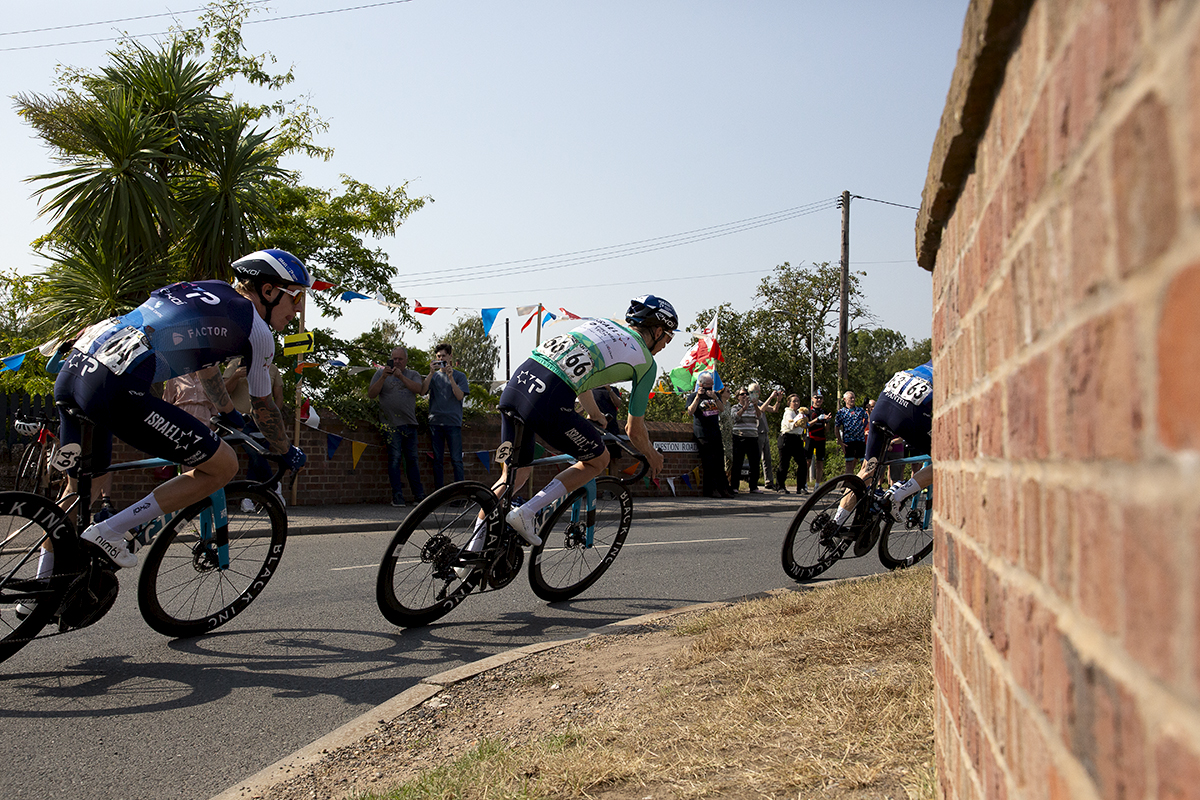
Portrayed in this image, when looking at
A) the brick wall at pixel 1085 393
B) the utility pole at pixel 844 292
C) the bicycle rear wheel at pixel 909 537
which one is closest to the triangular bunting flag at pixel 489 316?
the bicycle rear wheel at pixel 909 537

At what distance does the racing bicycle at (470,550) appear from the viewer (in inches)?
217

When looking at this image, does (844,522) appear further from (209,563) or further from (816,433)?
(816,433)

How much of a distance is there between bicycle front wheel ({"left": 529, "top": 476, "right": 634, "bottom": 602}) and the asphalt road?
16 centimetres

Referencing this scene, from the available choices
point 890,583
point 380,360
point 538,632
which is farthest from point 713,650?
point 380,360

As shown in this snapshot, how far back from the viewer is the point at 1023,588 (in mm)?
1237

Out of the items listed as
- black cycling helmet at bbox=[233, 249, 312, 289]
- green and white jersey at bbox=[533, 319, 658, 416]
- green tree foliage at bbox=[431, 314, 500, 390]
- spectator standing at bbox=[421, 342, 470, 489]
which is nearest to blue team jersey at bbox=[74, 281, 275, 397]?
black cycling helmet at bbox=[233, 249, 312, 289]

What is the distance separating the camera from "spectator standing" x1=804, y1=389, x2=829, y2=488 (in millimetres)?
18125

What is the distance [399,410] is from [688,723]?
34.0ft

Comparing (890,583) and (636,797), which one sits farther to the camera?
(890,583)

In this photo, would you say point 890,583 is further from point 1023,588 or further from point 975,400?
point 1023,588

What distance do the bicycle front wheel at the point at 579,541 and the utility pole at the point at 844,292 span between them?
26131 millimetres

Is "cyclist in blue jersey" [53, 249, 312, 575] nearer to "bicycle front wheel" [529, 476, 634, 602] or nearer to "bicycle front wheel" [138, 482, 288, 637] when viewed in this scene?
"bicycle front wheel" [138, 482, 288, 637]

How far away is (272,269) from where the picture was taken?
532 cm

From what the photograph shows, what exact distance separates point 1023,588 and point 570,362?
4.60 meters
